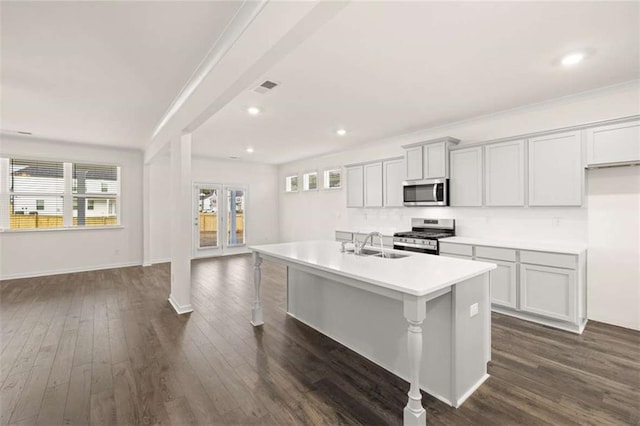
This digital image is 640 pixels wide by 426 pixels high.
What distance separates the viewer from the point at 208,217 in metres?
8.09

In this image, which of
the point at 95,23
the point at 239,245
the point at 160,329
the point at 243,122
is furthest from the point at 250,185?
the point at 95,23

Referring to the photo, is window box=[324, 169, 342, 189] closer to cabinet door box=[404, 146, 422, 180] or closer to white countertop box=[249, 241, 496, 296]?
cabinet door box=[404, 146, 422, 180]

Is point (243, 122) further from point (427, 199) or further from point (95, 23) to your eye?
point (427, 199)

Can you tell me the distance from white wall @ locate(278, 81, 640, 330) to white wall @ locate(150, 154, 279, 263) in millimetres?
2919

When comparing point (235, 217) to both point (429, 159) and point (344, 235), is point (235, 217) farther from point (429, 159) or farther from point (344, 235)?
point (429, 159)

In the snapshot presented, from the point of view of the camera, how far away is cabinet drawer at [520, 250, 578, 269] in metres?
3.15

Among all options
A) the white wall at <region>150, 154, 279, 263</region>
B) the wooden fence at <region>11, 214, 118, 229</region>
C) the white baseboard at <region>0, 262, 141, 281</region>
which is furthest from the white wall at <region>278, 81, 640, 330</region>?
the wooden fence at <region>11, 214, 118, 229</region>

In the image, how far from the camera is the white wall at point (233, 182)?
7105 millimetres

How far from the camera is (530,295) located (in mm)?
3438

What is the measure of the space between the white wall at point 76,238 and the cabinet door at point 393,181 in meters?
5.54

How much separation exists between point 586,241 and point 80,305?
261 inches

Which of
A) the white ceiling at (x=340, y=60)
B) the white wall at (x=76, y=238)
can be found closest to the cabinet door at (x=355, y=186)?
the white ceiling at (x=340, y=60)

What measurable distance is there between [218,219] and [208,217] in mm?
266

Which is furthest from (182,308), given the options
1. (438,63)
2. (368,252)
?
(438,63)
